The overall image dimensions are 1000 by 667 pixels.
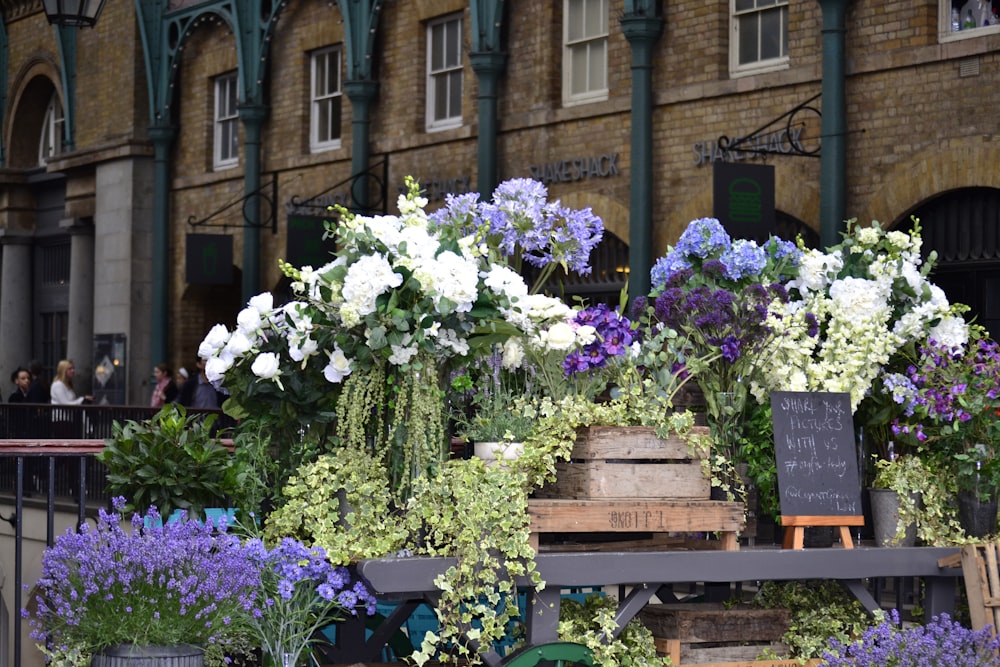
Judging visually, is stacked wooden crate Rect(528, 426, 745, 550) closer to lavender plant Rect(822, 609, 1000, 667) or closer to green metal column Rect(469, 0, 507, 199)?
lavender plant Rect(822, 609, 1000, 667)

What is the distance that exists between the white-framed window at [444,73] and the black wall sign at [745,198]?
513cm

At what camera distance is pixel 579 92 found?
1570 centimetres

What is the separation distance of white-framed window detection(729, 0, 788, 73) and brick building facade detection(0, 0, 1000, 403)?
0.03 metres

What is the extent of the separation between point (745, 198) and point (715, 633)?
24.8 feet

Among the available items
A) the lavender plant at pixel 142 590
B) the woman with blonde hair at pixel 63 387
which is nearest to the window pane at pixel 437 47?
the woman with blonde hair at pixel 63 387

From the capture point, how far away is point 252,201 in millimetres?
20203

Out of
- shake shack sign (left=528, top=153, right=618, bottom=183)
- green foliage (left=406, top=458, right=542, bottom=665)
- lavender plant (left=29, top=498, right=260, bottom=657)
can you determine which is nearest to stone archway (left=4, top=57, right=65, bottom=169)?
shake shack sign (left=528, top=153, right=618, bottom=183)

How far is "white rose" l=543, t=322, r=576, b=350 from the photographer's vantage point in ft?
17.5

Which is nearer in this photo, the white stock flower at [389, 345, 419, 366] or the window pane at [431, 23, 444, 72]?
the white stock flower at [389, 345, 419, 366]

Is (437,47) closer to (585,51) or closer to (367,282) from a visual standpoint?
(585,51)

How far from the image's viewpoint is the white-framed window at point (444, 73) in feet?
56.6

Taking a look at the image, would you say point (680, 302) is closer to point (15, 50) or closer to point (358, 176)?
point (358, 176)

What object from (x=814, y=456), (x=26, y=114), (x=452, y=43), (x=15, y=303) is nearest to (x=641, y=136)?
(x=452, y=43)

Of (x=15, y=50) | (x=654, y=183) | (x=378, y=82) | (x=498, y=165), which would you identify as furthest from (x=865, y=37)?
(x=15, y=50)
